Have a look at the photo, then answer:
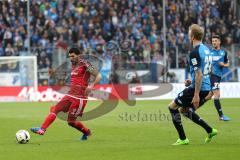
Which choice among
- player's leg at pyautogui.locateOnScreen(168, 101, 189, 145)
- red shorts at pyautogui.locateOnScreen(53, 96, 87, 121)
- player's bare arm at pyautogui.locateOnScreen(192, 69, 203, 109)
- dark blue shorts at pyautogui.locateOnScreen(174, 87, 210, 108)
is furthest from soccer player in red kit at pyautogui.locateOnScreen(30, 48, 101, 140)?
player's bare arm at pyautogui.locateOnScreen(192, 69, 203, 109)

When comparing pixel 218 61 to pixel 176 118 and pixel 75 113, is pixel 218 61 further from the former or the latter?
pixel 176 118

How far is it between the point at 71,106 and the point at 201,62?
3361 mm

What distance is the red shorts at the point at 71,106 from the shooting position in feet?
47.5

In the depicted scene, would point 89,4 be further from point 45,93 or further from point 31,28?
point 45,93

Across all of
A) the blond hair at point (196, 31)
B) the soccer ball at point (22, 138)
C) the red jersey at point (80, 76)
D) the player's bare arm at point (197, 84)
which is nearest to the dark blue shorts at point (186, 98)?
the player's bare arm at point (197, 84)

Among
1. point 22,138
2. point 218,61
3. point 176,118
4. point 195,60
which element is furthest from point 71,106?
point 218,61

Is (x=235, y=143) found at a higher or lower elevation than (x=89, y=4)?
lower

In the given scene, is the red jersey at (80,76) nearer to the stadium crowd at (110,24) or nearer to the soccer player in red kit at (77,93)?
the soccer player in red kit at (77,93)

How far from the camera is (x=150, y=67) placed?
3438cm

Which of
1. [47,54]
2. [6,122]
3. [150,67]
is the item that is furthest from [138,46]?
[6,122]

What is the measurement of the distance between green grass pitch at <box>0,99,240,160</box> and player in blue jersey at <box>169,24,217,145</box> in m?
0.66

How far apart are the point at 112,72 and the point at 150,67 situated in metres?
2.00

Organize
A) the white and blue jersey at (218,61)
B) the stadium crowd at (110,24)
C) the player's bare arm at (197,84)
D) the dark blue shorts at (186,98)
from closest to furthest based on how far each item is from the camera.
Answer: the player's bare arm at (197,84)
the dark blue shorts at (186,98)
the white and blue jersey at (218,61)
the stadium crowd at (110,24)

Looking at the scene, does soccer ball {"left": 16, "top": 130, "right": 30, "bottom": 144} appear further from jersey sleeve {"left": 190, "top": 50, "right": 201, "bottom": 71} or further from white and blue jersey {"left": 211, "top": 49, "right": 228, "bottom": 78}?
white and blue jersey {"left": 211, "top": 49, "right": 228, "bottom": 78}
